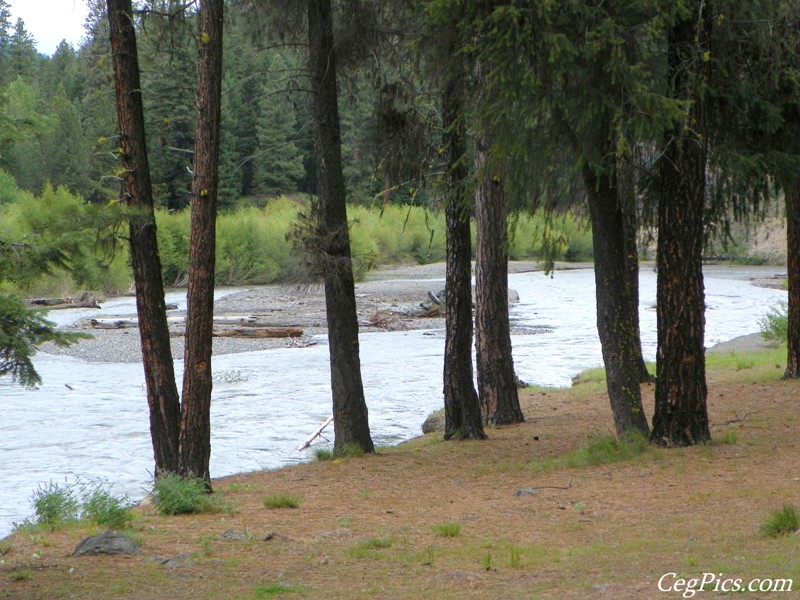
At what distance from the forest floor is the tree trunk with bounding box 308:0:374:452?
0.72 meters

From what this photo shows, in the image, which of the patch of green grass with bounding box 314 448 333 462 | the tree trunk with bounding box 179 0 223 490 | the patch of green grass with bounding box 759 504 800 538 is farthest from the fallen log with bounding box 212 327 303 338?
the patch of green grass with bounding box 759 504 800 538

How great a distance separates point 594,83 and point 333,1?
460cm

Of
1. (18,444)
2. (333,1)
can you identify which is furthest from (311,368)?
(333,1)

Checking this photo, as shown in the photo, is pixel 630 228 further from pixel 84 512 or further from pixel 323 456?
pixel 84 512

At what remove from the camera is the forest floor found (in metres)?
5.55

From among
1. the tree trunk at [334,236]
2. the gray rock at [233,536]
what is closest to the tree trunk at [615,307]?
the tree trunk at [334,236]

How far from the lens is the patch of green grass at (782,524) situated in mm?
5992

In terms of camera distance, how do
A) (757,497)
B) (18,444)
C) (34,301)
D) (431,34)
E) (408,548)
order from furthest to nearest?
(34,301) < (18,444) < (431,34) < (757,497) < (408,548)

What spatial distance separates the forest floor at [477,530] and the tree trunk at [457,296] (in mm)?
493

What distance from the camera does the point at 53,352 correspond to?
96.3 ft

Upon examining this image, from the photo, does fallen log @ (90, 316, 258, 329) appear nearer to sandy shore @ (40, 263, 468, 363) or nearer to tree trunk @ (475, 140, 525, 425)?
sandy shore @ (40, 263, 468, 363)

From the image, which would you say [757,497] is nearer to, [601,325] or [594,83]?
[601,325]

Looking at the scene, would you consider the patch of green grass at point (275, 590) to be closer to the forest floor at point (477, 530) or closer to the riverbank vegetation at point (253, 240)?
the forest floor at point (477, 530)

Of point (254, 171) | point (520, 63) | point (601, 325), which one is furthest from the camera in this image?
point (254, 171)
